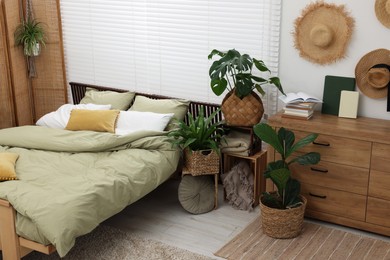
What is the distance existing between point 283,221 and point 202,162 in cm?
79

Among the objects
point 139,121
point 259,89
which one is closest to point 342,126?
point 259,89

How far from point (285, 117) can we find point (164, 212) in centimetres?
122

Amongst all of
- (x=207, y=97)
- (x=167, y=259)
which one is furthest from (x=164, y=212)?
(x=207, y=97)

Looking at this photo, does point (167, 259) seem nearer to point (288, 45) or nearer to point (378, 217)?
point (378, 217)

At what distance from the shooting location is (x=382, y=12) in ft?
12.5

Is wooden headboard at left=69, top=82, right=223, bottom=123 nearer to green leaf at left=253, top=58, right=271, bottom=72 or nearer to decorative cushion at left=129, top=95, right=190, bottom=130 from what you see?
decorative cushion at left=129, top=95, right=190, bottom=130

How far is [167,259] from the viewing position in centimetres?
354

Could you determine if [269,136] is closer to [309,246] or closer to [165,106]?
[309,246]

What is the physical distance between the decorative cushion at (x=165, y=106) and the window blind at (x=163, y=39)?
0.61 ft

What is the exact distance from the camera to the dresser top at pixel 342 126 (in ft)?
12.0

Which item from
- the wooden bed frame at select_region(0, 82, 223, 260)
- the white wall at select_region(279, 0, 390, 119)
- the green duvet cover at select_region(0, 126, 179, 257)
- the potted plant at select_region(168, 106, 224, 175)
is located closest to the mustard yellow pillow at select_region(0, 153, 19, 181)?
the green duvet cover at select_region(0, 126, 179, 257)

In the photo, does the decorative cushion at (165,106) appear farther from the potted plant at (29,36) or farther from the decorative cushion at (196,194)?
the potted plant at (29,36)

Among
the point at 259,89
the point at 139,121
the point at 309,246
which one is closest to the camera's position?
the point at 309,246

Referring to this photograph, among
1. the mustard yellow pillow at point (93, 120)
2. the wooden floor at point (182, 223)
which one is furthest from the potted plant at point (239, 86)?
the mustard yellow pillow at point (93, 120)
